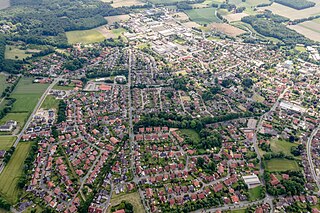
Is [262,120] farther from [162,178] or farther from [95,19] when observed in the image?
[95,19]

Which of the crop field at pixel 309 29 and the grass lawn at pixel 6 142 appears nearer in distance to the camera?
the grass lawn at pixel 6 142

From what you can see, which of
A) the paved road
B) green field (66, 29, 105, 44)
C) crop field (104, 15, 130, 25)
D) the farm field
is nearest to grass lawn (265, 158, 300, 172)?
the paved road

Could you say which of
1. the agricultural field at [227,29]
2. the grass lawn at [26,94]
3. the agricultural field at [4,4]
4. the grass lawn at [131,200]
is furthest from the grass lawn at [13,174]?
the agricultural field at [4,4]

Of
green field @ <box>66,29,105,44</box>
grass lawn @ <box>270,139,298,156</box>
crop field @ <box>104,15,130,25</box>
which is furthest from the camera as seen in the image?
crop field @ <box>104,15,130,25</box>

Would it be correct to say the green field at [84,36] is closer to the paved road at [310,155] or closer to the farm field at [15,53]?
the farm field at [15,53]

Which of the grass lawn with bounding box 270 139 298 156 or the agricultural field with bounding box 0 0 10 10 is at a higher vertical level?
the agricultural field with bounding box 0 0 10 10

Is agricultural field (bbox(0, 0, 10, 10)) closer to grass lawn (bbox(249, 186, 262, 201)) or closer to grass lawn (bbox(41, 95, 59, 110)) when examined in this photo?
grass lawn (bbox(41, 95, 59, 110))

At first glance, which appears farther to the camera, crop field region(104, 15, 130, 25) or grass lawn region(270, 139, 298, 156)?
crop field region(104, 15, 130, 25)
